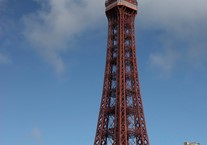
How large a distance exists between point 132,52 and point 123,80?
675 centimetres

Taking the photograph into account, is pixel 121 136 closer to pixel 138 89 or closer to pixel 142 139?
pixel 142 139

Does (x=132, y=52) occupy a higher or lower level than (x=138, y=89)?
higher

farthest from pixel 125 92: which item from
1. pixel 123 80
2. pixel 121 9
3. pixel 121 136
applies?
pixel 121 9

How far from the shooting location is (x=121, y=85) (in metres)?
84.8

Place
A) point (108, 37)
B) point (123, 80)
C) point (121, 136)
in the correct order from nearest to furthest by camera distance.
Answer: point (121, 136) → point (123, 80) → point (108, 37)

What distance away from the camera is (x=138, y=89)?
8575 centimetres

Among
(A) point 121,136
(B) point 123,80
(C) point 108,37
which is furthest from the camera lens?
(C) point 108,37

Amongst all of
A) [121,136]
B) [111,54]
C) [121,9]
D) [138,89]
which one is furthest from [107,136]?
[121,9]

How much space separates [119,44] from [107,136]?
18.2 meters

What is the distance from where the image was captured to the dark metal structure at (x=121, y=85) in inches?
3233

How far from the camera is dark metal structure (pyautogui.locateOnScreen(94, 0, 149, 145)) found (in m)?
82.1

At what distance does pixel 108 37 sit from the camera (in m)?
91.2

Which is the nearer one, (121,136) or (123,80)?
(121,136)

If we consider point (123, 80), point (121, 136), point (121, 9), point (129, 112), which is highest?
point (121, 9)
